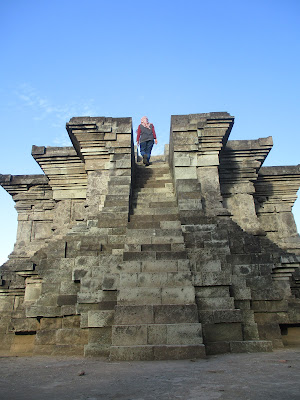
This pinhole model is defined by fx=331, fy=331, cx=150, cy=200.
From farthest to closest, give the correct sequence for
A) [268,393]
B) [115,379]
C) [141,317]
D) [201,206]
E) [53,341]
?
[201,206], [53,341], [141,317], [115,379], [268,393]

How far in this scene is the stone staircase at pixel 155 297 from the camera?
13.9 feet

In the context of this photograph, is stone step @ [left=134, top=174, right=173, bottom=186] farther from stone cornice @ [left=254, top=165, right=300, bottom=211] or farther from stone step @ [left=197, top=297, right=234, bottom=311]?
stone step @ [left=197, top=297, right=234, bottom=311]

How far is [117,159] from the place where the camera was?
8352mm

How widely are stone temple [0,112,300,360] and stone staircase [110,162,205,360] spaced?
0.6 inches

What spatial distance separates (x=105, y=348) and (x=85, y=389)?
2.24 m

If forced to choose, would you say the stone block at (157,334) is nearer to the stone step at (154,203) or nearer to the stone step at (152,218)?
the stone step at (152,218)

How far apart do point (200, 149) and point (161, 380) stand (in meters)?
6.10

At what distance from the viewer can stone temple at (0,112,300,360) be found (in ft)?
16.0

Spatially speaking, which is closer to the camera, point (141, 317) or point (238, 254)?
point (141, 317)

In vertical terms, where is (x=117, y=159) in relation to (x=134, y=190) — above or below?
above


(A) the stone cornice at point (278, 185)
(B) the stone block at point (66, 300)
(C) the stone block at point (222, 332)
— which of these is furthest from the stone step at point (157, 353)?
(A) the stone cornice at point (278, 185)

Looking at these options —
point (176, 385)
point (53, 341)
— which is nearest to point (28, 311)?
point (53, 341)

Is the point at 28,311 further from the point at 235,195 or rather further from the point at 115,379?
the point at 235,195

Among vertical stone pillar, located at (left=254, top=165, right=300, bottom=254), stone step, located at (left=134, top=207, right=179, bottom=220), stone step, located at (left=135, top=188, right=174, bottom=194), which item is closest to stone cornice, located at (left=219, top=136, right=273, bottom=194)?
vertical stone pillar, located at (left=254, top=165, right=300, bottom=254)
